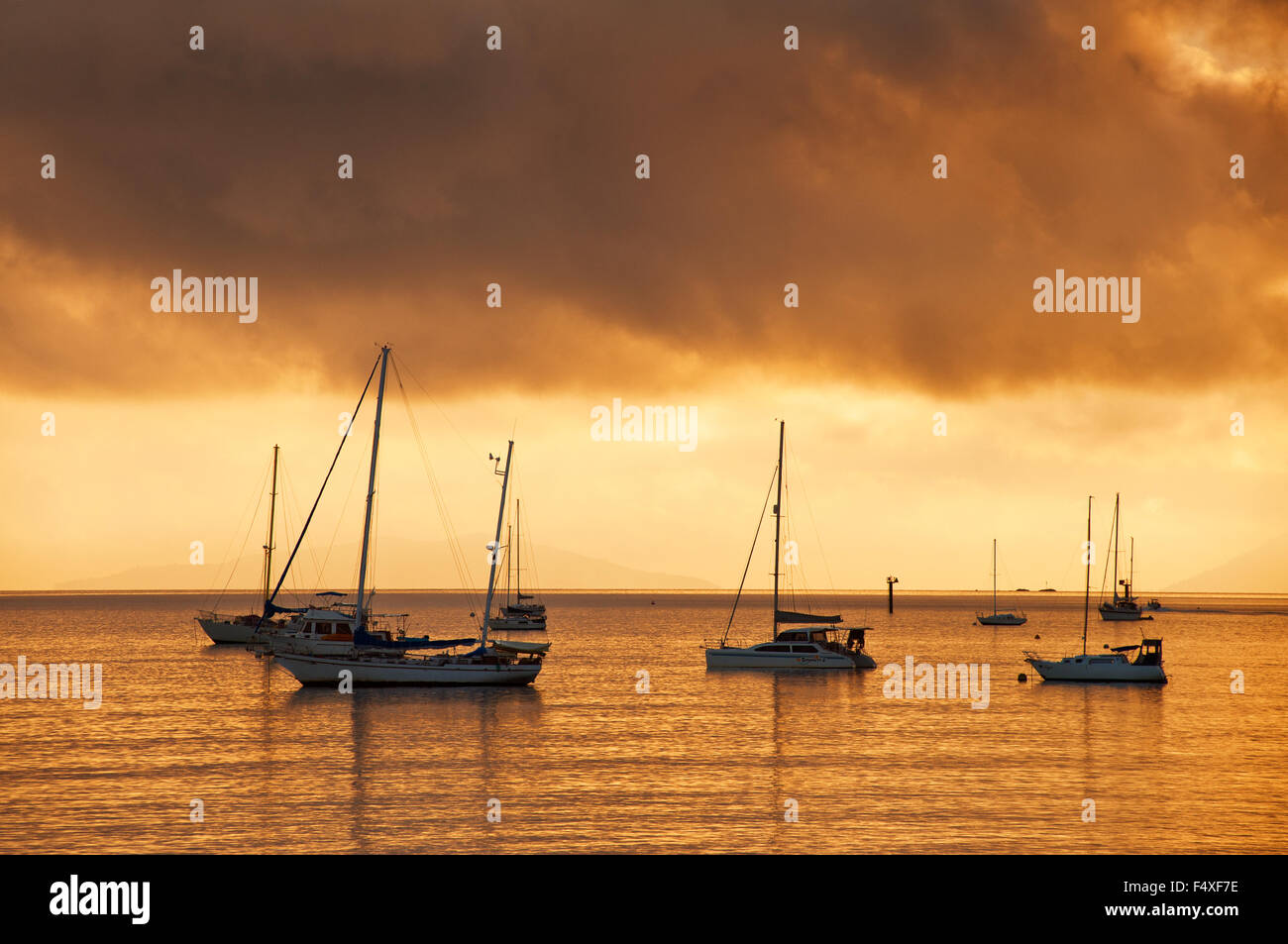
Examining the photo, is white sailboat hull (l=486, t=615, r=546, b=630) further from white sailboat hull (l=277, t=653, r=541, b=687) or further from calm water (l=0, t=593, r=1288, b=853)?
white sailboat hull (l=277, t=653, r=541, b=687)

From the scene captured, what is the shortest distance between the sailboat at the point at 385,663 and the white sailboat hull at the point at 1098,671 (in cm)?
3828

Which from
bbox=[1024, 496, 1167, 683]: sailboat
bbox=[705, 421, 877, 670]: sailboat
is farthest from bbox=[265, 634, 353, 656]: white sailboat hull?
bbox=[1024, 496, 1167, 683]: sailboat

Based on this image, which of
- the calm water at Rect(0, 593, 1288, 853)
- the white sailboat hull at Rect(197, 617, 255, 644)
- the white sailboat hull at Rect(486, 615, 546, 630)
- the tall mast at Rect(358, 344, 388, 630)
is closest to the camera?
the calm water at Rect(0, 593, 1288, 853)

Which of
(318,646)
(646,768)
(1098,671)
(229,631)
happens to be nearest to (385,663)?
(318,646)

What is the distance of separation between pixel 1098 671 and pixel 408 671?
Answer: 49.6m

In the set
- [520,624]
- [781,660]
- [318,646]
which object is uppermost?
[318,646]

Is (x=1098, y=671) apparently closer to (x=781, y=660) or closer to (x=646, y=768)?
(x=781, y=660)

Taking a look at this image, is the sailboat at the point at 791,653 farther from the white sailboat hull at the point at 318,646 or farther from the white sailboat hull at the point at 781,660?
the white sailboat hull at the point at 318,646

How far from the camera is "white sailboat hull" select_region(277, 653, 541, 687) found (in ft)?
237

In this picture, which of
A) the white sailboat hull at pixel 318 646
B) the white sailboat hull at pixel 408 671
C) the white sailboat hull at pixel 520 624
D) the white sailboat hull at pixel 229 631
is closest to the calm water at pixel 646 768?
the white sailboat hull at pixel 408 671

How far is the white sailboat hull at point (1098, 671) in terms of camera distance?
8075 cm

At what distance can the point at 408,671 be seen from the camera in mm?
72250

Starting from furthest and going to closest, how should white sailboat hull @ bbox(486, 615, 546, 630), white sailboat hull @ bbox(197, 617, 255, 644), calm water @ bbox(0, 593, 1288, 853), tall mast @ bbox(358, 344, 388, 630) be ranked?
white sailboat hull @ bbox(486, 615, 546, 630)
white sailboat hull @ bbox(197, 617, 255, 644)
tall mast @ bbox(358, 344, 388, 630)
calm water @ bbox(0, 593, 1288, 853)
